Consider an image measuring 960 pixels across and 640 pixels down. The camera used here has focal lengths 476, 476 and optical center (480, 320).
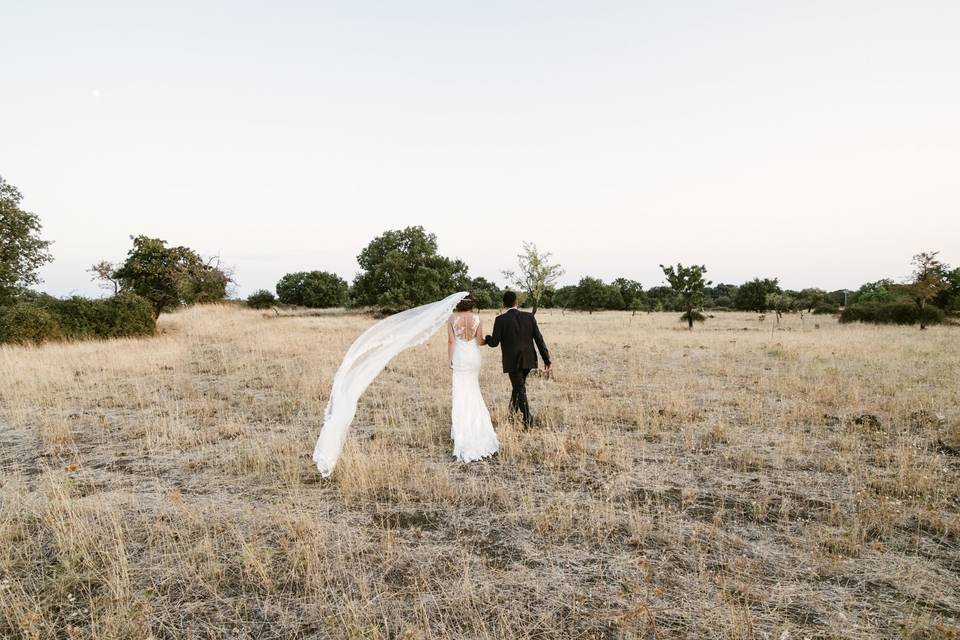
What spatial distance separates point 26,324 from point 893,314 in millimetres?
49186

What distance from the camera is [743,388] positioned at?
43.3ft

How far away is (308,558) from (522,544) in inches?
84.9

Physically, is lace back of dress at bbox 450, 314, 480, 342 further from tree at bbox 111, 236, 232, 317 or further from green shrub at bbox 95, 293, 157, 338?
tree at bbox 111, 236, 232, 317

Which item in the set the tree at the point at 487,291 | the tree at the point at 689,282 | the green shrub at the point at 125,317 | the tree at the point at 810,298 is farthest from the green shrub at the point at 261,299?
the tree at the point at 810,298

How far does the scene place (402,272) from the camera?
137ft

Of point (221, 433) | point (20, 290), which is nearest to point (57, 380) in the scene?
point (221, 433)

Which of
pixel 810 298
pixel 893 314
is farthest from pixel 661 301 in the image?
pixel 893 314

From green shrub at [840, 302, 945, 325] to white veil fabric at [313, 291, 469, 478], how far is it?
36326 mm

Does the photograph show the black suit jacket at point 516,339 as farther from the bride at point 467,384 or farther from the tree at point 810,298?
the tree at point 810,298

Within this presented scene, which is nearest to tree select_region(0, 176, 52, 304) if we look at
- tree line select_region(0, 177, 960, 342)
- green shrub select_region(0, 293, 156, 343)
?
tree line select_region(0, 177, 960, 342)

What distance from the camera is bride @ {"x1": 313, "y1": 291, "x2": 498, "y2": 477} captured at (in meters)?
7.18

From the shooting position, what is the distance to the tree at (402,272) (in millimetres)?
40969

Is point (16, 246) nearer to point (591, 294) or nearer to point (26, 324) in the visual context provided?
point (26, 324)

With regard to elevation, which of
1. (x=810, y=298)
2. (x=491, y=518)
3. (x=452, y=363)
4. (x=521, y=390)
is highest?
(x=810, y=298)
